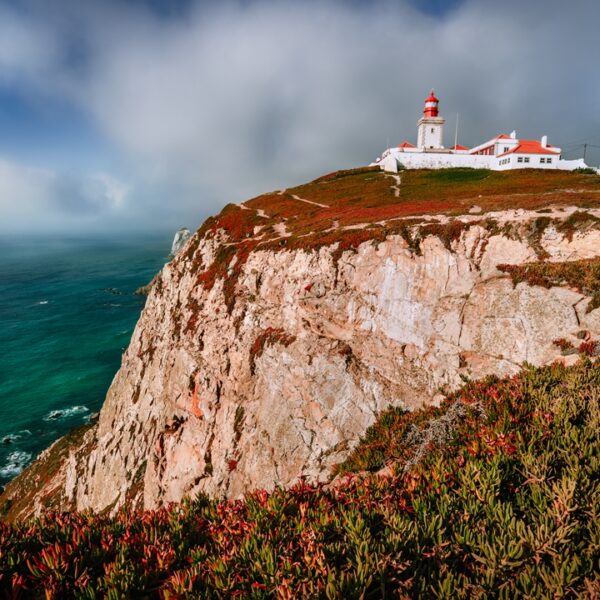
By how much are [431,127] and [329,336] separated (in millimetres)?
68745

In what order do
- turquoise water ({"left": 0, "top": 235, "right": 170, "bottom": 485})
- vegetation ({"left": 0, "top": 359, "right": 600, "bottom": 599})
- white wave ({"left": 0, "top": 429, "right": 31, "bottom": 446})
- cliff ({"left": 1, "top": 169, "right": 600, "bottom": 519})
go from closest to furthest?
vegetation ({"left": 0, "top": 359, "right": 600, "bottom": 599})
cliff ({"left": 1, "top": 169, "right": 600, "bottom": 519})
white wave ({"left": 0, "top": 429, "right": 31, "bottom": 446})
turquoise water ({"left": 0, "top": 235, "right": 170, "bottom": 485})

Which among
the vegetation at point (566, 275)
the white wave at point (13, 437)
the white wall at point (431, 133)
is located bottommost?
the white wave at point (13, 437)

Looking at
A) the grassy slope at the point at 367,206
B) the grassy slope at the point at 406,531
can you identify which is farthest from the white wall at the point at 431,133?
the grassy slope at the point at 406,531

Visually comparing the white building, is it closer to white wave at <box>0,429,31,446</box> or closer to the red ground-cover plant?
the red ground-cover plant

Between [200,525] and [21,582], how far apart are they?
279 centimetres

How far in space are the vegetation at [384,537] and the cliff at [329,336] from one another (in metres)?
9.14

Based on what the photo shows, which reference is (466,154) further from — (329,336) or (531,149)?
(329,336)

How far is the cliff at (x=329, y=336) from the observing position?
67.1ft

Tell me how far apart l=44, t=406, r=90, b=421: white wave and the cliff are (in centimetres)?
1141

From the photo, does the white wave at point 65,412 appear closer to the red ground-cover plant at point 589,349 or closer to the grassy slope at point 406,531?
the grassy slope at point 406,531

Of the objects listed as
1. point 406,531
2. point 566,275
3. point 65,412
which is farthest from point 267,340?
point 65,412

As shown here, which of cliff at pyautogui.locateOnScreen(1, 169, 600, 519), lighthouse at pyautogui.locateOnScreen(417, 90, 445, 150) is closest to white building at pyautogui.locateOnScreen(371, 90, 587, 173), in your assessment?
lighthouse at pyautogui.locateOnScreen(417, 90, 445, 150)

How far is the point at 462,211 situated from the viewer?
3014 centimetres

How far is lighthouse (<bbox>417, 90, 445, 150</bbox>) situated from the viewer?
74312 millimetres
